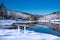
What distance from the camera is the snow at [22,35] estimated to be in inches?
117

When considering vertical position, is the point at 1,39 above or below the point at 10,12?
below

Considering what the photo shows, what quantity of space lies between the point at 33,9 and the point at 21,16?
304 mm

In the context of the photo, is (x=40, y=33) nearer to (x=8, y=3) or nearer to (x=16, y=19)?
(x=16, y=19)

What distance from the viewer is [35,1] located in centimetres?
310

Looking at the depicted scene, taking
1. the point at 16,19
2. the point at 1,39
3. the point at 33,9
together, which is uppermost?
the point at 33,9

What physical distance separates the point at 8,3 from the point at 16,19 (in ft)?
1.27

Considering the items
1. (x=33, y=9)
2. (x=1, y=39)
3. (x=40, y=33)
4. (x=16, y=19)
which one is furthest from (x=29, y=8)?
(x=1, y=39)

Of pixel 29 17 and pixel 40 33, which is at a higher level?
pixel 29 17

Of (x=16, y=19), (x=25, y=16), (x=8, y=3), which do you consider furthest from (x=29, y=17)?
(x=8, y=3)

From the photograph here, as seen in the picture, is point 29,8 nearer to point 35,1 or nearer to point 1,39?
point 35,1

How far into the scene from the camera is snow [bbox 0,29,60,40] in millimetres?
2979

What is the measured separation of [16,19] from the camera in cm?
310

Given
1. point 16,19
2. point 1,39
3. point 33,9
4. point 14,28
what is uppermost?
point 33,9

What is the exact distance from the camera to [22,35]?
9.97 feet
